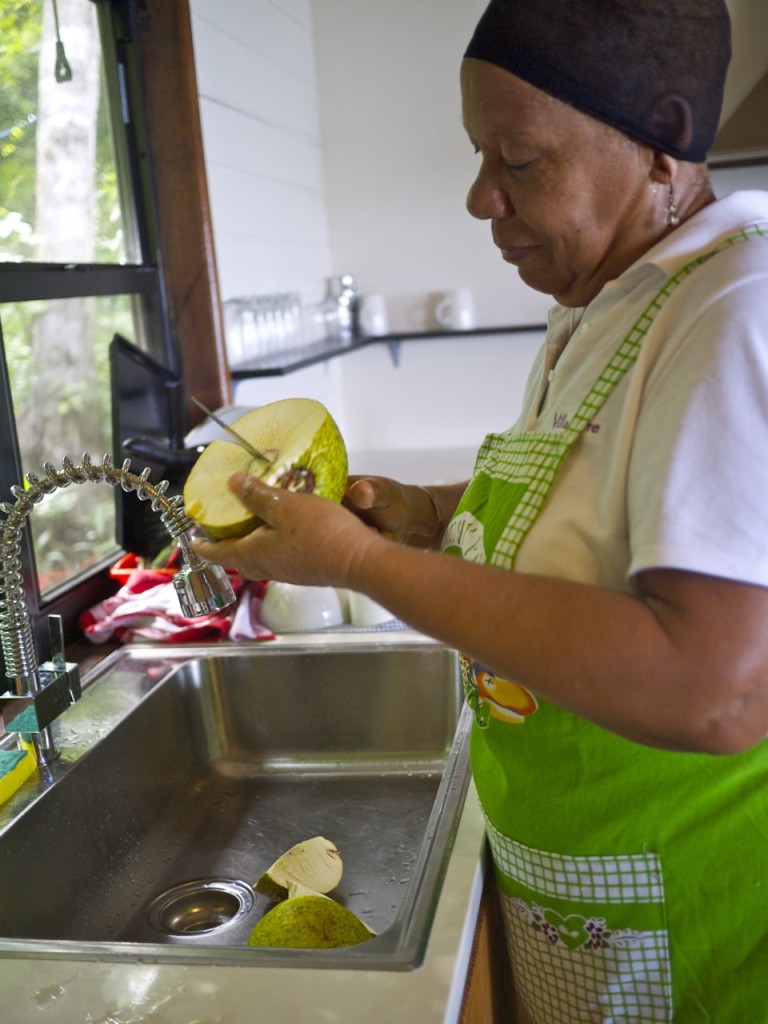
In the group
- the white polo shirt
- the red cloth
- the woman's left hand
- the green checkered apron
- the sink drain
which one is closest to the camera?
the white polo shirt

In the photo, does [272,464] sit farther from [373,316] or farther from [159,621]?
[373,316]

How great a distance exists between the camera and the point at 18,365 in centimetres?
167

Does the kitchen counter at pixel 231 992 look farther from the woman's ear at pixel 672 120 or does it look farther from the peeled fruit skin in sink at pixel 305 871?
the woman's ear at pixel 672 120

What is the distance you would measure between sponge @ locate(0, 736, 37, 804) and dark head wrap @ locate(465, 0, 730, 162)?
35.7 inches

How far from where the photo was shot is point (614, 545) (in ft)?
2.46

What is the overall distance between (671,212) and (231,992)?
2.36 feet

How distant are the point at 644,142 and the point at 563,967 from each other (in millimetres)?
734

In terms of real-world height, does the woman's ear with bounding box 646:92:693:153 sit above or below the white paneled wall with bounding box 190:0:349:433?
below

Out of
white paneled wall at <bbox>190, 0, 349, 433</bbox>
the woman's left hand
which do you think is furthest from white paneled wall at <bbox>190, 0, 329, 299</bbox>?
the woman's left hand

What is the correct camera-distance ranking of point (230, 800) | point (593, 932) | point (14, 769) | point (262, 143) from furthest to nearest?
point (262, 143) → point (230, 800) → point (14, 769) → point (593, 932)

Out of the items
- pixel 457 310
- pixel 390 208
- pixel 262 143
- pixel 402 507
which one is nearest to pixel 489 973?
pixel 402 507

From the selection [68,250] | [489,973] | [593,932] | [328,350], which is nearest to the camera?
[593,932]

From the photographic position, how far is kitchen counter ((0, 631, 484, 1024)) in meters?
0.76

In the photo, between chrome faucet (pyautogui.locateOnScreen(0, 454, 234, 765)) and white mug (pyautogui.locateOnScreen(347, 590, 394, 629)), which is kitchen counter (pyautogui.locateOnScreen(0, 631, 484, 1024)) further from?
white mug (pyautogui.locateOnScreen(347, 590, 394, 629))
